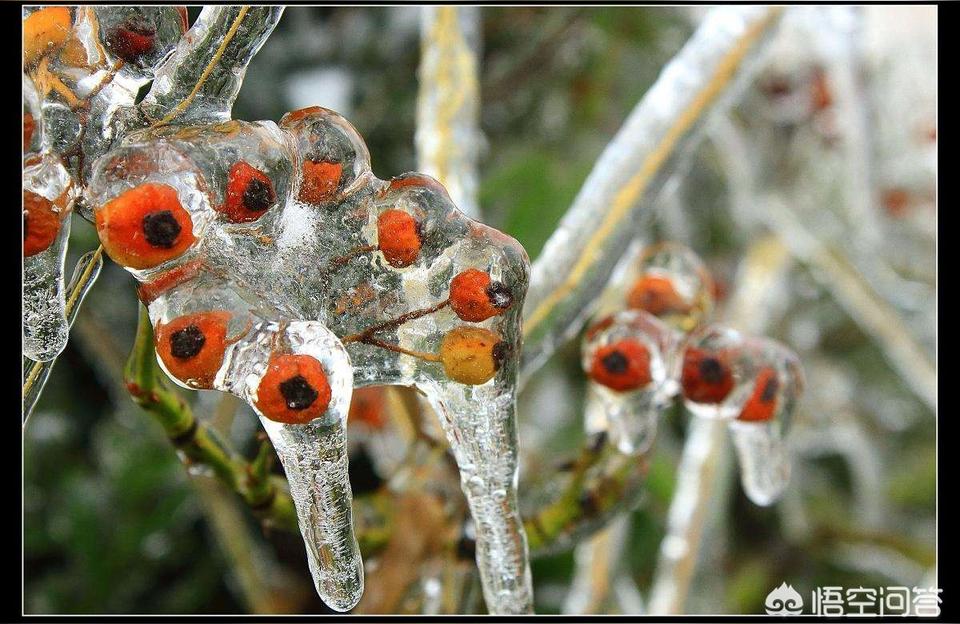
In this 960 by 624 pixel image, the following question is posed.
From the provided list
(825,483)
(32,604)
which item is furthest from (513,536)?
(825,483)

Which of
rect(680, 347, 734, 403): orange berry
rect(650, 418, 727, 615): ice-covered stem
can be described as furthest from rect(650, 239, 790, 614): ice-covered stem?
rect(680, 347, 734, 403): orange berry

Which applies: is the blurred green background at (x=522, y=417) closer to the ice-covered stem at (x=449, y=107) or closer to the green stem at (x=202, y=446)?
the ice-covered stem at (x=449, y=107)

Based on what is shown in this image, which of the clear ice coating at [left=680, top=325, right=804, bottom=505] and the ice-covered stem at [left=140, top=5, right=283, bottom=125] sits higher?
the ice-covered stem at [left=140, top=5, right=283, bottom=125]

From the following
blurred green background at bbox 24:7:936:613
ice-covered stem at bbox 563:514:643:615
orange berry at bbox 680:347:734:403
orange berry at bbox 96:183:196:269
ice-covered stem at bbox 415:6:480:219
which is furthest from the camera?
blurred green background at bbox 24:7:936:613

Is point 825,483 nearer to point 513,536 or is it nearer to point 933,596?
point 933,596

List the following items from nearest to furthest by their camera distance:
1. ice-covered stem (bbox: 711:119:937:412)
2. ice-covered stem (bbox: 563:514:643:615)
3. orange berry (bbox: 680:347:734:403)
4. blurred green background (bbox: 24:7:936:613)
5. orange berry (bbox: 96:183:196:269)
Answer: orange berry (bbox: 96:183:196:269), orange berry (bbox: 680:347:734:403), ice-covered stem (bbox: 563:514:643:615), ice-covered stem (bbox: 711:119:937:412), blurred green background (bbox: 24:7:936:613)

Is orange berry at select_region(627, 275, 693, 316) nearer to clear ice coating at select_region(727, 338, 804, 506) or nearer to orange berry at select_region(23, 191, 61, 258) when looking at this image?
clear ice coating at select_region(727, 338, 804, 506)

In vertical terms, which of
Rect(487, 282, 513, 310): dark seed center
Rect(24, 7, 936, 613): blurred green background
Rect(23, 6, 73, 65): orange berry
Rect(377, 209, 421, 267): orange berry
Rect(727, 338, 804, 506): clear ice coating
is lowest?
Rect(24, 7, 936, 613): blurred green background

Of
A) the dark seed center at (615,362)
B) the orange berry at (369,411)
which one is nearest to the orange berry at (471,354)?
the dark seed center at (615,362)
